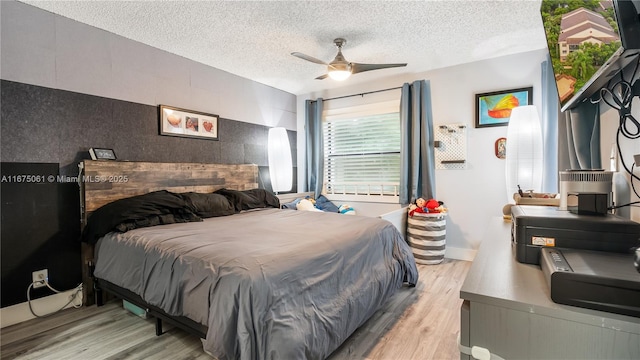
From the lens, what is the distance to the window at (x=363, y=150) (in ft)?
14.0

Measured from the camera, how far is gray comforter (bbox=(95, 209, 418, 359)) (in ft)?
4.44

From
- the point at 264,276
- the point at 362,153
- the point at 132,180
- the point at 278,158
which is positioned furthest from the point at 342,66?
the point at 132,180

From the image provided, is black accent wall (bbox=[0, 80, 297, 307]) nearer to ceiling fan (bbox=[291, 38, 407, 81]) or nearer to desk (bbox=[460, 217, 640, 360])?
ceiling fan (bbox=[291, 38, 407, 81])

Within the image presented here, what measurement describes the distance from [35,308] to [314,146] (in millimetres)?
3666

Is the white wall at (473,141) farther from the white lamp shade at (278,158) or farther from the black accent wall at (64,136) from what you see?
the black accent wall at (64,136)

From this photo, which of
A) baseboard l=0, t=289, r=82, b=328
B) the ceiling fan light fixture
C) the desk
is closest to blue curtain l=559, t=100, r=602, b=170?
the desk

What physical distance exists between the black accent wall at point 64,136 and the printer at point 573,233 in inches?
129

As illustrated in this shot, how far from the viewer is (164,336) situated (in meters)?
2.03

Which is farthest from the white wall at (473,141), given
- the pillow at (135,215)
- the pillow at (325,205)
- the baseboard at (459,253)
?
the pillow at (135,215)

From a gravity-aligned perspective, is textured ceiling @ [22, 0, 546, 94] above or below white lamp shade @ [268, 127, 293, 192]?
above

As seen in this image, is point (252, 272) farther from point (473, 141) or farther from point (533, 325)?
point (473, 141)

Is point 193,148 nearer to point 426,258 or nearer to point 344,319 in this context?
point 344,319

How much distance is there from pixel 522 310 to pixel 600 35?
40.8 inches

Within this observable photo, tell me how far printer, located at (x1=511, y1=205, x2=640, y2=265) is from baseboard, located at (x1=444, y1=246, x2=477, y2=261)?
111 inches
